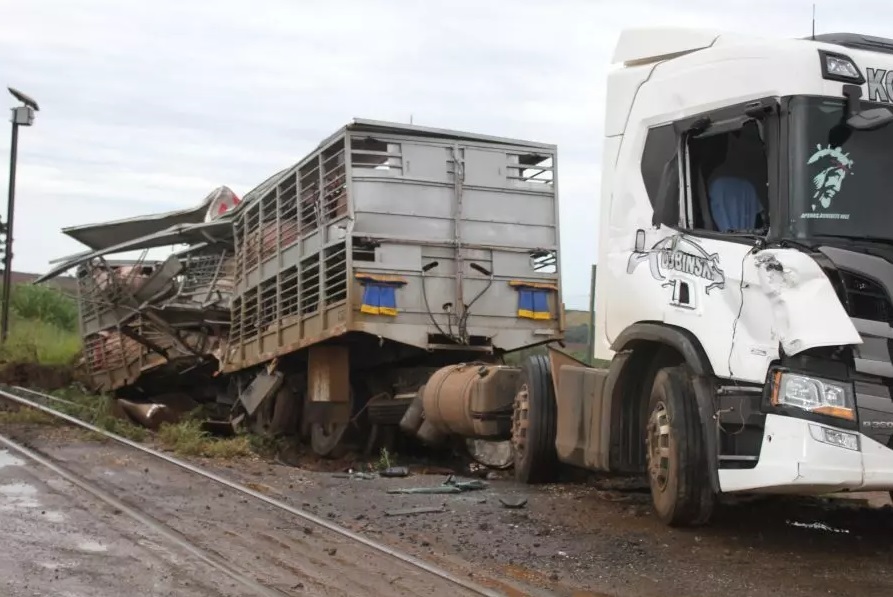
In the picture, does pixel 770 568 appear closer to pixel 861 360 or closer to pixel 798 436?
A: pixel 798 436

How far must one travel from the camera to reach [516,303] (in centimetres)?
1228

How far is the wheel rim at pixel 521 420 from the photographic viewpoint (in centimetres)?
923

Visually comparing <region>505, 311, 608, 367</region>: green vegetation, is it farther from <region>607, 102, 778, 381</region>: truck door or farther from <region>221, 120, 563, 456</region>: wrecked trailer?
<region>607, 102, 778, 381</region>: truck door

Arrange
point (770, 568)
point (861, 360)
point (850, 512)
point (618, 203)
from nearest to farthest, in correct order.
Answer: point (861, 360), point (770, 568), point (618, 203), point (850, 512)

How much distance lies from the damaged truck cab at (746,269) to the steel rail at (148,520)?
2.53 meters

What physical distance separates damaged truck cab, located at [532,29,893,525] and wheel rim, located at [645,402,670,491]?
0.5 inches

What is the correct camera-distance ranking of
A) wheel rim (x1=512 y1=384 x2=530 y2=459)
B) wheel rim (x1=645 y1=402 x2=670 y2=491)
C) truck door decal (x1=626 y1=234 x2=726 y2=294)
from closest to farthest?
1. truck door decal (x1=626 y1=234 x2=726 y2=294)
2. wheel rim (x1=645 y1=402 x2=670 y2=491)
3. wheel rim (x1=512 y1=384 x2=530 y2=459)

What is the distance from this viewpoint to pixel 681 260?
6594mm

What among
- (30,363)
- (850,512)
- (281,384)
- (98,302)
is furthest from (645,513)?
(30,363)

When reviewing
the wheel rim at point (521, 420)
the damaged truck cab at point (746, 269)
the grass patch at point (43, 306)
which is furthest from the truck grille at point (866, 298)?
the grass patch at point (43, 306)

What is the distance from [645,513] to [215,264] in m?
10.4

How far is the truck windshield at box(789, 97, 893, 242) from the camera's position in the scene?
19.1 ft

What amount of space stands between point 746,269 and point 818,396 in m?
0.81

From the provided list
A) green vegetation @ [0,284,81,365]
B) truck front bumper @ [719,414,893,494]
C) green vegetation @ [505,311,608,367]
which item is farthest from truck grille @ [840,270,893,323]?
green vegetation @ [0,284,81,365]
